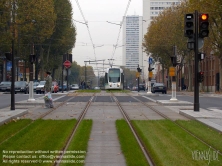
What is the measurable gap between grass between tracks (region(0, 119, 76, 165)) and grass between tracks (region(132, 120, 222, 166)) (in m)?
2.21

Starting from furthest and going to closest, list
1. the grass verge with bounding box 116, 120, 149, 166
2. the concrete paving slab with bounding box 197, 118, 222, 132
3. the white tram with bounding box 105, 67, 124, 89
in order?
the white tram with bounding box 105, 67, 124, 89 < the concrete paving slab with bounding box 197, 118, 222, 132 < the grass verge with bounding box 116, 120, 149, 166

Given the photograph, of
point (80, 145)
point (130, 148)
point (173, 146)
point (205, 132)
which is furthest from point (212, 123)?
point (80, 145)

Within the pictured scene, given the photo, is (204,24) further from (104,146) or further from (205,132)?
(104,146)

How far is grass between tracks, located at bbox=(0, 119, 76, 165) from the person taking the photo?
386 inches

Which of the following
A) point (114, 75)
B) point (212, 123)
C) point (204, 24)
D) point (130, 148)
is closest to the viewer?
point (130, 148)

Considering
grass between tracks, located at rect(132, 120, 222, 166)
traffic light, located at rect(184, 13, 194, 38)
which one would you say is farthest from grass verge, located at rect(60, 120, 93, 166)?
traffic light, located at rect(184, 13, 194, 38)

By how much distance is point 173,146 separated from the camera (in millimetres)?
11516

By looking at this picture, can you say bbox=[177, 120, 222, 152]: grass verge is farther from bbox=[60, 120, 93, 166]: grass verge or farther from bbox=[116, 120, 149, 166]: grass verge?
bbox=[60, 120, 93, 166]: grass verge

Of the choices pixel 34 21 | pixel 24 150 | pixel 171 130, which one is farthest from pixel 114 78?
pixel 24 150

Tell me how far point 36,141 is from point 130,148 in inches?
97.8

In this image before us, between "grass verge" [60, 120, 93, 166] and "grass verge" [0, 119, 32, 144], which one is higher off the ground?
"grass verge" [0, 119, 32, 144]

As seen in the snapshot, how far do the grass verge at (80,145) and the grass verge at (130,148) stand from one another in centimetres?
91

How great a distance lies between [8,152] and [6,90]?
48.1 meters

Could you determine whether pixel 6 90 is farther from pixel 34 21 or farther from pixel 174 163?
pixel 174 163
